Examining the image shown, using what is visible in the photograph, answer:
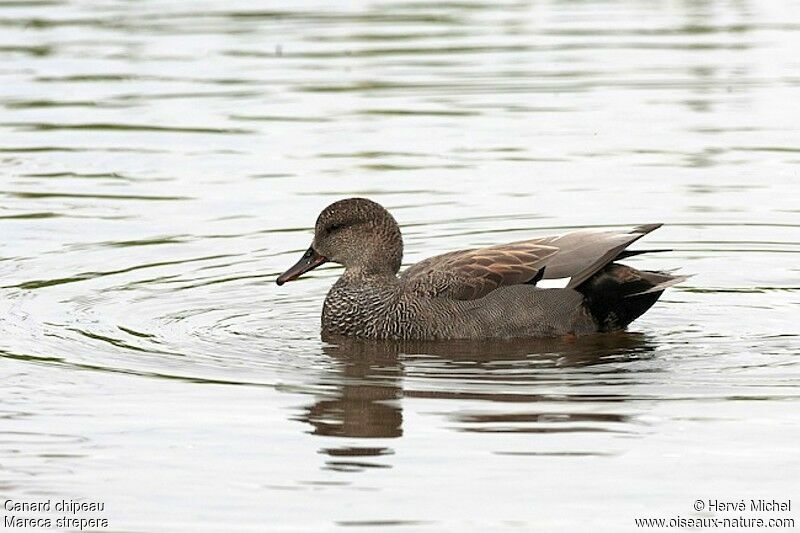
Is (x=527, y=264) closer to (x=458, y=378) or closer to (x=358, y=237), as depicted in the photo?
(x=358, y=237)

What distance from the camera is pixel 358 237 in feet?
37.0

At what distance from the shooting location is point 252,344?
34.6 ft

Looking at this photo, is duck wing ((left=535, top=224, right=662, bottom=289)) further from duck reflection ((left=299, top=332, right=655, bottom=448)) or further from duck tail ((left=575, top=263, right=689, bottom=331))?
duck reflection ((left=299, top=332, right=655, bottom=448))

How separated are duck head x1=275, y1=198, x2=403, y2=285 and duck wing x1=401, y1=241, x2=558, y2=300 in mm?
324

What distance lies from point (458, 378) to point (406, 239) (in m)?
3.76

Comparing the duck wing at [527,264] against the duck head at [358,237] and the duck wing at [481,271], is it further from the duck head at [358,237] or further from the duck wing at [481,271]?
the duck head at [358,237]

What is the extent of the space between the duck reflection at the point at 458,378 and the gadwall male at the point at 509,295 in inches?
3.7

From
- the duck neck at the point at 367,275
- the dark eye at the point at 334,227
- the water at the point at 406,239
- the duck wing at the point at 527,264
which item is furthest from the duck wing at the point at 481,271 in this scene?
the dark eye at the point at 334,227

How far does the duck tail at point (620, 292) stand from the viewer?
425 inches

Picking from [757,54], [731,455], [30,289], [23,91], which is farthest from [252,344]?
[757,54]

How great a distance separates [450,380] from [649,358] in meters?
1.20

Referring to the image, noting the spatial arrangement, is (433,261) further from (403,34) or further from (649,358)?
(403,34)

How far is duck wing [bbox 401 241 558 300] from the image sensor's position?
35.2 ft

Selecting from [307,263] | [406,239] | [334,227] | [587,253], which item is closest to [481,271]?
[587,253]
